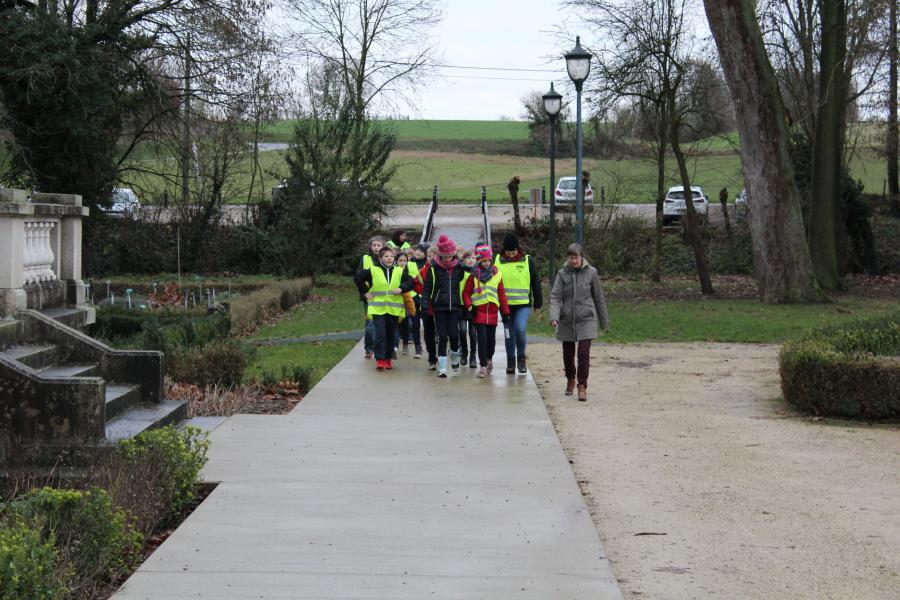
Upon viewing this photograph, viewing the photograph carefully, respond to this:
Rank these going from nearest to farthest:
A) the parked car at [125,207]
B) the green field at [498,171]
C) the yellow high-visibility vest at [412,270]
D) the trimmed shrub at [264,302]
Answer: the yellow high-visibility vest at [412,270] → the trimmed shrub at [264,302] → the parked car at [125,207] → the green field at [498,171]

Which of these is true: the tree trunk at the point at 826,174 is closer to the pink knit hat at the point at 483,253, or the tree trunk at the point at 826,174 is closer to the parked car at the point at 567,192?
the parked car at the point at 567,192

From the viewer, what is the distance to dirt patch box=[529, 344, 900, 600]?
6395mm

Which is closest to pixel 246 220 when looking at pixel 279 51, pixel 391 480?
pixel 279 51

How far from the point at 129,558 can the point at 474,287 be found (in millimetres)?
8453

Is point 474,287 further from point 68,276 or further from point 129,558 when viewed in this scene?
point 129,558

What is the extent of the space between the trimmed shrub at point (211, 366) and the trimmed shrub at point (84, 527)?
21.9ft

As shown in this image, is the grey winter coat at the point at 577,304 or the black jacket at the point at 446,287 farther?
the black jacket at the point at 446,287

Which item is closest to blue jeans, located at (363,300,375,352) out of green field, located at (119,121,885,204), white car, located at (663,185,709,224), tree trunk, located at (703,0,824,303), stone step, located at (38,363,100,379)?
stone step, located at (38,363,100,379)

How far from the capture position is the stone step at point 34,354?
945 cm

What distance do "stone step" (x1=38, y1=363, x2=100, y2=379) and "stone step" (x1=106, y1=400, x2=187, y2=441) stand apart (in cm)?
50

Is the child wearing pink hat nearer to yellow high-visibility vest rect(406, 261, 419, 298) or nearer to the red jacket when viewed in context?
the red jacket

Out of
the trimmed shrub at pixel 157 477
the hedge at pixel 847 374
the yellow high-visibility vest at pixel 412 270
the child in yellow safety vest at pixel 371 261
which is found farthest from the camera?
the yellow high-visibility vest at pixel 412 270

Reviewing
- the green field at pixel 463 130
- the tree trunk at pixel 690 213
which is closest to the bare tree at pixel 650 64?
the tree trunk at pixel 690 213

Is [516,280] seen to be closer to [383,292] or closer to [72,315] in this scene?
[383,292]
